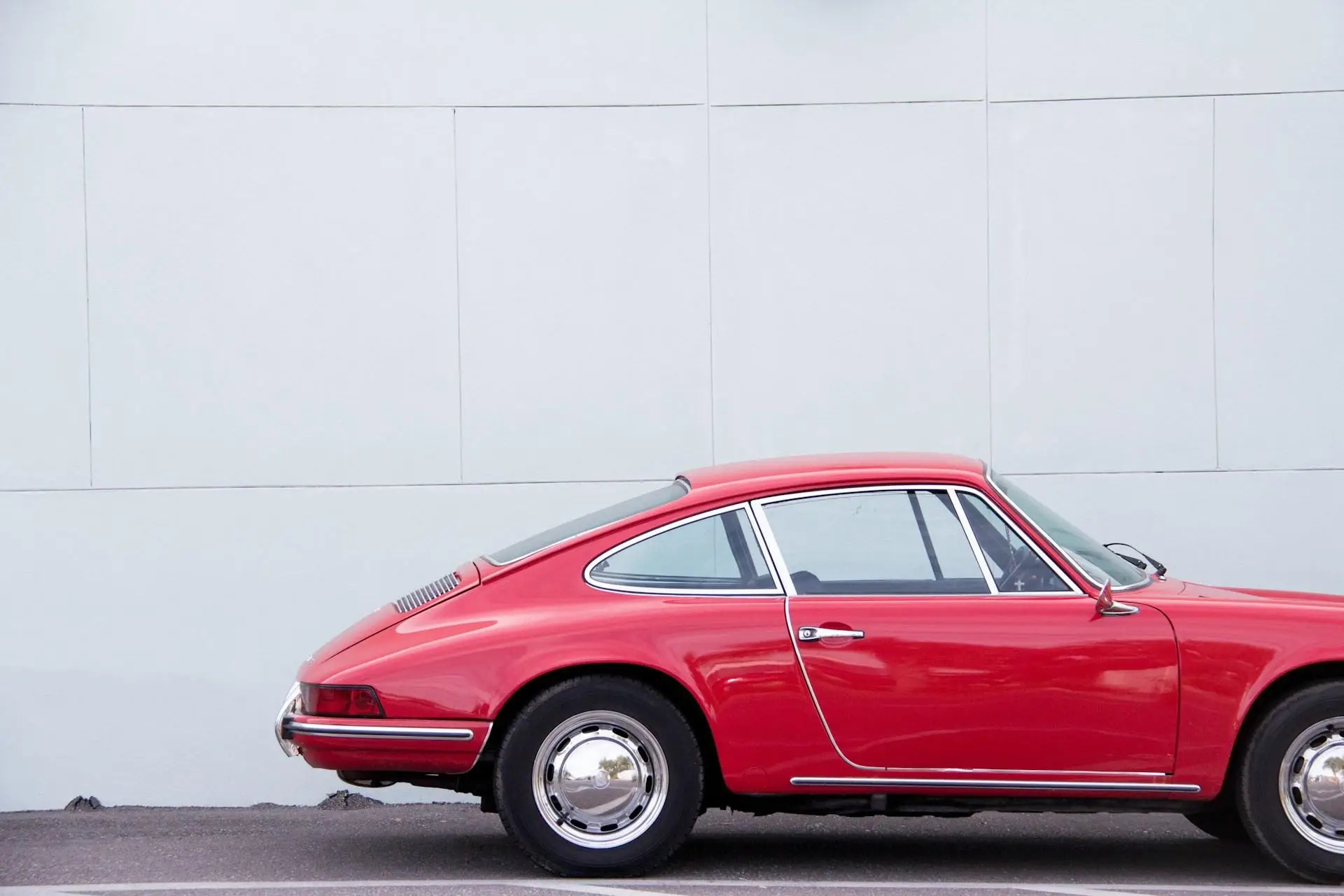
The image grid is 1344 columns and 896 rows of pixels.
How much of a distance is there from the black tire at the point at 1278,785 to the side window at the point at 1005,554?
2.79ft

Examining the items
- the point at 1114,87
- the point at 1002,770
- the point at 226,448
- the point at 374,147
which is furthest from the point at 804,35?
the point at 1002,770

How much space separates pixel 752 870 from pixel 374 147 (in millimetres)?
4510

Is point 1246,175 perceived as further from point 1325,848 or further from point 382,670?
point 382,670

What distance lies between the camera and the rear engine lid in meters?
5.05

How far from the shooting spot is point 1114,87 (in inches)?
304

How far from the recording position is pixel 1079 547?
519 centimetres

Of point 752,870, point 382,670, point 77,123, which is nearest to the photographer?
point 382,670

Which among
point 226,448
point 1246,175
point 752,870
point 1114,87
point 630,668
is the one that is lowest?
point 752,870

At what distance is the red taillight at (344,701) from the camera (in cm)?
482

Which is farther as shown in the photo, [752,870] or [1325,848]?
[752,870]

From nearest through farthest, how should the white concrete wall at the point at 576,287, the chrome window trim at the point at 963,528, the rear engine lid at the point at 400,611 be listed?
the chrome window trim at the point at 963,528
the rear engine lid at the point at 400,611
the white concrete wall at the point at 576,287

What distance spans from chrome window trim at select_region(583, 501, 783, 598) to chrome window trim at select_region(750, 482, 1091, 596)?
3 centimetres

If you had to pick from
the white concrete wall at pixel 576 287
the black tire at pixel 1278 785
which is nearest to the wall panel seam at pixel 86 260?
the white concrete wall at pixel 576 287

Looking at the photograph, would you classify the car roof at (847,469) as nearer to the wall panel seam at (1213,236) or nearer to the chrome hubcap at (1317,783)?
the chrome hubcap at (1317,783)
